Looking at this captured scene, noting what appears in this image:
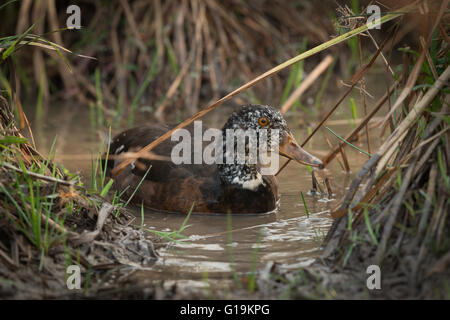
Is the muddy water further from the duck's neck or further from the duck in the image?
the duck's neck

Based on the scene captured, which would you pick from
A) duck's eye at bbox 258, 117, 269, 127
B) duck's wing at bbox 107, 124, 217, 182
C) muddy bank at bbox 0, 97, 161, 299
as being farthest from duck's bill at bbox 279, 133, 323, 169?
muddy bank at bbox 0, 97, 161, 299

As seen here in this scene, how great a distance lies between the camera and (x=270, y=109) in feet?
15.7

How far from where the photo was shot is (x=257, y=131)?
4801mm

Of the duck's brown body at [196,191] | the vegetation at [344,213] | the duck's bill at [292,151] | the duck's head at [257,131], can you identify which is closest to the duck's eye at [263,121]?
the duck's head at [257,131]

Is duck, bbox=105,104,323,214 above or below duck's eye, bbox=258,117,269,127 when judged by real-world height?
below

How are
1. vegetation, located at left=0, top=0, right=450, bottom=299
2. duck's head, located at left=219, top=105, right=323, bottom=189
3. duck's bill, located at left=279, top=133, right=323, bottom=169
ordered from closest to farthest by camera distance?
vegetation, located at left=0, top=0, right=450, bottom=299
duck's bill, located at left=279, top=133, right=323, bottom=169
duck's head, located at left=219, top=105, right=323, bottom=189

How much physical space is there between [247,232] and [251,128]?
960mm

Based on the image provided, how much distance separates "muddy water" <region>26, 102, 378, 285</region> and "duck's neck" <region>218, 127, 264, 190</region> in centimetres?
27

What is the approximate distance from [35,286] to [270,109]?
94.2 inches

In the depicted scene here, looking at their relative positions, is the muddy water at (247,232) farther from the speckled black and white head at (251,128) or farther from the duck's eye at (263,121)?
the duck's eye at (263,121)

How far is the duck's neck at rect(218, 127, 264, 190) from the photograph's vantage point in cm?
480

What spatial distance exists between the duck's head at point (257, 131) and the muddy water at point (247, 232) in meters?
0.33

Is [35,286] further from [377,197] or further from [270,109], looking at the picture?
[270,109]

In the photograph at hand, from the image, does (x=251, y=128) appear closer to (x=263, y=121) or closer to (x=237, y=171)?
(x=263, y=121)
